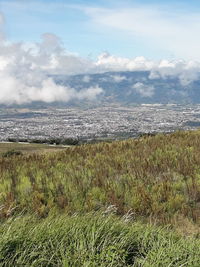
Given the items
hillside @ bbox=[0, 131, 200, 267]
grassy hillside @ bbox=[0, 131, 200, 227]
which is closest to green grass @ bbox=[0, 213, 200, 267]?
hillside @ bbox=[0, 131, 200, 267]

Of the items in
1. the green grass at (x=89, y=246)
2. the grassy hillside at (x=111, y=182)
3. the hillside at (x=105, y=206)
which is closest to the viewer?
the green grass at (x=89, y=246)

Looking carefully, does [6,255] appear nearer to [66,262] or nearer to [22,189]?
[66,262]

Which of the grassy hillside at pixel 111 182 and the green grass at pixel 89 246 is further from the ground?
the green grass at pixel 89 246

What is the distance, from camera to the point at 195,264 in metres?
5.14

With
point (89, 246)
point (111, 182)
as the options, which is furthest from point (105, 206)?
point (111, 182)

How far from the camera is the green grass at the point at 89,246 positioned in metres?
5.10

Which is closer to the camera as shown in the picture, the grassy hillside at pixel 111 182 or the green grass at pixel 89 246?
the green grass at pixel 89 246

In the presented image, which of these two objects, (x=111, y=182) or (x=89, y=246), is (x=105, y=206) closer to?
(x=89, y=246)

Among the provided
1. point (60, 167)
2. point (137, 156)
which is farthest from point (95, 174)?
point (137, 156)

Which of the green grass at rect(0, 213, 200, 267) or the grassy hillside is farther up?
the green grass at rect(0, 213, 200, 267)

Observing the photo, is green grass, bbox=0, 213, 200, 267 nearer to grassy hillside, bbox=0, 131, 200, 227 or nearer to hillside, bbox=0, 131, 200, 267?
hillside, bbox=0, 131, 200, 267

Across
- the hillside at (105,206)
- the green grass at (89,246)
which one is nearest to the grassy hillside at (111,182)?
the hillside at (105,206)

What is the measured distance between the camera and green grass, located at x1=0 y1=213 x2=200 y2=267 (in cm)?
510

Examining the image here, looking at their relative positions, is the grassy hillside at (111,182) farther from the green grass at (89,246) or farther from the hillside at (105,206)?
the green grass at (89,246)
